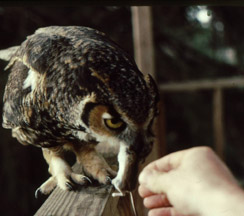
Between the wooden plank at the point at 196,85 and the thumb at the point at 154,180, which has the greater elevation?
the wooden plank at the point at 196,85

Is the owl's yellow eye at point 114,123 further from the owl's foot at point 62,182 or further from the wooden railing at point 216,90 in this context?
the wooden railing at point 216,90

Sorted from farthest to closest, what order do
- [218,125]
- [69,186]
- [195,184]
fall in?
[218,125] → [69,186] → [195,184]

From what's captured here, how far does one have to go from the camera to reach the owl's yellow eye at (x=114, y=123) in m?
0.50

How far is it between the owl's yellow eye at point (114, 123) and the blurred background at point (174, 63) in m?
0.16

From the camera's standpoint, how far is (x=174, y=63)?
0.94m

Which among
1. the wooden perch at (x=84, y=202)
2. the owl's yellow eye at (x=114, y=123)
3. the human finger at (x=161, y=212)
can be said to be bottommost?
the human finger at (x=161, y=212)

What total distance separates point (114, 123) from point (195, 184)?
15 centimetres

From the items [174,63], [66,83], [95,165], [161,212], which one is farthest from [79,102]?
[174,63]

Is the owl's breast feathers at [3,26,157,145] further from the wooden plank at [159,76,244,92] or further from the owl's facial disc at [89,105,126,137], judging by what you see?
the wooden plank at [159,76,244,92]

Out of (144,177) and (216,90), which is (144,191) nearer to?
(144,177)

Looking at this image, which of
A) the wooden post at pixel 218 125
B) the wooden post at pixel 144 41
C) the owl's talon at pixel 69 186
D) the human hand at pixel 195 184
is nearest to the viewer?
the human hand at pixel 195 184

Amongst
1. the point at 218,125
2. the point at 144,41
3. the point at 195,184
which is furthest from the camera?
the point at 218,125

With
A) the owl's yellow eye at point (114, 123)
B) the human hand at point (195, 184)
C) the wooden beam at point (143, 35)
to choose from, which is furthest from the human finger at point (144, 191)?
the wooden beam at point (143, 35)

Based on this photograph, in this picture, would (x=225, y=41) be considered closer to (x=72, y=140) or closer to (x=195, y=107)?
(x=195, y=107)
